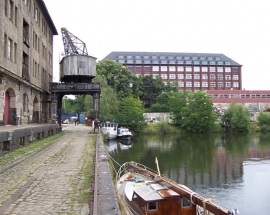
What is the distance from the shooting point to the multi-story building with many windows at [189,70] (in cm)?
10262

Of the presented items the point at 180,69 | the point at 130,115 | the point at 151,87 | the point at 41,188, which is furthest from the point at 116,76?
the point at 41,188

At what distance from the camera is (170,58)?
106 meters

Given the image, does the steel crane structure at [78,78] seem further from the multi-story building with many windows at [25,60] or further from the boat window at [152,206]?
the boat window at [152,206]

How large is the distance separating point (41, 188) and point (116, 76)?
59649mm

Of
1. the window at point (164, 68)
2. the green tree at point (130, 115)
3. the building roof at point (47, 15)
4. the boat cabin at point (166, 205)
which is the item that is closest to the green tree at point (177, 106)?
the green tree at point (130, 115)

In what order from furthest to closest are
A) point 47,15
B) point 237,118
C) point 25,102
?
point 237,118 → point 47,15 → point 25,102

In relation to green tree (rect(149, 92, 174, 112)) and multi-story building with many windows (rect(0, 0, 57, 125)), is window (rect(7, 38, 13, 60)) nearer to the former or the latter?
multi-story building with many windows (rect(0, 0, 57, 125))

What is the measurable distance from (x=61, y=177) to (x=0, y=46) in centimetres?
1252

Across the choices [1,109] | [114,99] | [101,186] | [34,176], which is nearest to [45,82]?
[1,109]

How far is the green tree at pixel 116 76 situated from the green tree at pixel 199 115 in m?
13.6

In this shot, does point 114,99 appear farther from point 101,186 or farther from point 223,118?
point 101,186

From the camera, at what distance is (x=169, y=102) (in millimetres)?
72125

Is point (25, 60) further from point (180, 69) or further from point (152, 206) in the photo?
point (180, 69)


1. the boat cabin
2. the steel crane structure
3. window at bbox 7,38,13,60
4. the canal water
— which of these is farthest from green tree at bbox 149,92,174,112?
the boat cabin
